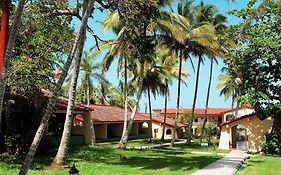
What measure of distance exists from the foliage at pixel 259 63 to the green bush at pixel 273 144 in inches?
23.4

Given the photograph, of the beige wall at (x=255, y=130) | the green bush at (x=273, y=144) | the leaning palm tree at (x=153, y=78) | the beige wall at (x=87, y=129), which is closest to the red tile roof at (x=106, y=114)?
the beige wall at (x=87, y=129)

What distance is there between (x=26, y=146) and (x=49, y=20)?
8.47m

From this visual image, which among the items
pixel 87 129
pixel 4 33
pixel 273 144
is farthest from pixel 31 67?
pixel 273 144

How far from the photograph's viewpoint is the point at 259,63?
25875mm

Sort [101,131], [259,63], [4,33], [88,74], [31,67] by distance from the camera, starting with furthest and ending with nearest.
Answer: [88,74] < [101,131] < [259,63] < [31,67] < [4,33]

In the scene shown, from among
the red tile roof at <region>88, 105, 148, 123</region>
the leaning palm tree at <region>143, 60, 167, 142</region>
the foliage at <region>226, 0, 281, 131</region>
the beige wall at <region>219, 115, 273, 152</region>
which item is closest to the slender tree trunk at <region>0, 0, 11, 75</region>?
the foliage at <region>226, 0, 281, 131</region>

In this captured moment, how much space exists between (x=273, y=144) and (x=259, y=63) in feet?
19.8

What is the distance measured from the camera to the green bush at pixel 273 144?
2630 cm

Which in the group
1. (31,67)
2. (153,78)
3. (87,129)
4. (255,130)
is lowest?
(87,129)

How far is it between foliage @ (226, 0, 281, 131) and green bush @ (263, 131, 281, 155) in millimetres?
594

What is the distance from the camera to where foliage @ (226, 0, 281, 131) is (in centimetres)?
2409

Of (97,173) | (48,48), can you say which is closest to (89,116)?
(48,48)

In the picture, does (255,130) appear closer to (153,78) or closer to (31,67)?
(153,78)

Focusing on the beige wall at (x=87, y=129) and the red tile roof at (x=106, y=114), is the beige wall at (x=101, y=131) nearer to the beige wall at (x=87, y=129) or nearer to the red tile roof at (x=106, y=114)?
the red tile roof at (x=106, y=114)
